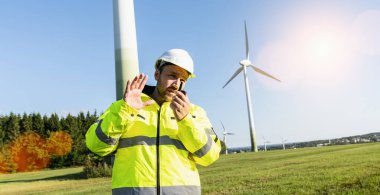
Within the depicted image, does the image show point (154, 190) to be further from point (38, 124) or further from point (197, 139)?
point (38, 124)

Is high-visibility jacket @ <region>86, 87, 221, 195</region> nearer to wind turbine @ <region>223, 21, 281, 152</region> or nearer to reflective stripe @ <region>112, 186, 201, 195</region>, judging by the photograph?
reflective stripe @ <region>112, 186, 201, 195</region>

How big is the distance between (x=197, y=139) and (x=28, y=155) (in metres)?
81.2

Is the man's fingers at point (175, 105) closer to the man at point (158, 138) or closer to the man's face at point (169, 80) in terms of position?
the man at point (158, 138)

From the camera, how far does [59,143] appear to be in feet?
260

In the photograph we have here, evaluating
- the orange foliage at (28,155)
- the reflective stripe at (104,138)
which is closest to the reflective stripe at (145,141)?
the reflective stripe at (104,138)

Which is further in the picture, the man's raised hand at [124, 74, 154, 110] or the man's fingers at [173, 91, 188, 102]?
the man's raised hand at [124, 74, 154, 110]

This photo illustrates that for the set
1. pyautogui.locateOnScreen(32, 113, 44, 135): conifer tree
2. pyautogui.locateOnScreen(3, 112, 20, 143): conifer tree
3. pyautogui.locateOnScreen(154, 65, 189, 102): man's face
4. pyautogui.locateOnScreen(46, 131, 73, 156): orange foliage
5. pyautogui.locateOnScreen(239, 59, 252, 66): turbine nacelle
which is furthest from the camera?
pyautogui.locateOnScreen(32, 113, 44, 135): conifer tree

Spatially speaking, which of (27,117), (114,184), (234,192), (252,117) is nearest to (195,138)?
(114,184)

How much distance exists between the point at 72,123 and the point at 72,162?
12.6 metres

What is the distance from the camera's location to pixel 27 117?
286ft

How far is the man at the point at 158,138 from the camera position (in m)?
3.75

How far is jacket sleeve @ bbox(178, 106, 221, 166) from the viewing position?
3.80 metres

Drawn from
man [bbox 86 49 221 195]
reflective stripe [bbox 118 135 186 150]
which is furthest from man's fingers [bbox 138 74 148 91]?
reflective stripe [bbox 118 135 186 150]

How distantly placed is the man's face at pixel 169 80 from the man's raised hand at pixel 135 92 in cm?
21
